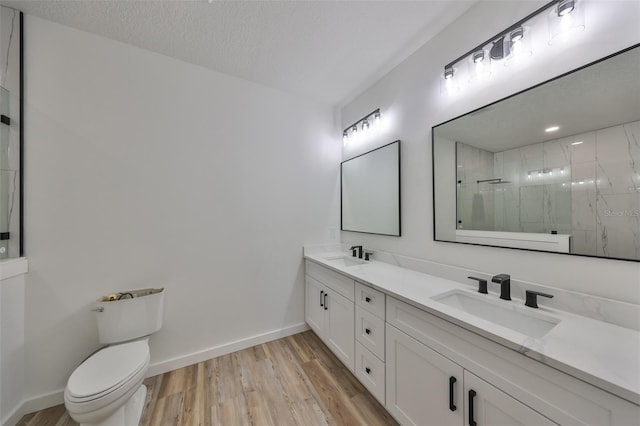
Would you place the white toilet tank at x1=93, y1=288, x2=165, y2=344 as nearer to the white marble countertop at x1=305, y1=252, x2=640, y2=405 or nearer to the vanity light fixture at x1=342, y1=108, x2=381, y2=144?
the white marble countertop at x1=305, y1=252, x2=640, y2=405

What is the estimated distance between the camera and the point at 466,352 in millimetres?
989

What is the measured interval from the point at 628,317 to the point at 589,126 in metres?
0.83

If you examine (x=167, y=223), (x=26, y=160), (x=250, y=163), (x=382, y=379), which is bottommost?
(x=382, y=379)

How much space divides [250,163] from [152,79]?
3.30ft

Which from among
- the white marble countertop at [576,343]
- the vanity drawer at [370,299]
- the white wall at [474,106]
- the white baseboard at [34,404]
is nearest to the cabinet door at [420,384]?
the vanity drawer at [370,299]

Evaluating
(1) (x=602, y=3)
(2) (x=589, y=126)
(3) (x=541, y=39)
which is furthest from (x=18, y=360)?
(1) (x=602, y=3)

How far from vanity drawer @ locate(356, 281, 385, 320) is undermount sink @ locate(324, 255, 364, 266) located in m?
0.65

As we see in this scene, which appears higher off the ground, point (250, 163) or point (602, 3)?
point (602, 3)

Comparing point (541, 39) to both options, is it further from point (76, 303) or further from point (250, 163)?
point (76, 303)

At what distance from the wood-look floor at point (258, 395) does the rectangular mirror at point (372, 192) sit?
4.20ft

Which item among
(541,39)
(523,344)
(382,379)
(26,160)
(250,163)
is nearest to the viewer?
(523,344)

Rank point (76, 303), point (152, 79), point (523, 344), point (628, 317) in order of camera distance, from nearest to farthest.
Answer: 1. point (523, 344)
2. point (628, 317)
3. point (76, 303)
4. point (152, 79)

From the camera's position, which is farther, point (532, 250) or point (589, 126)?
point (532, 250)

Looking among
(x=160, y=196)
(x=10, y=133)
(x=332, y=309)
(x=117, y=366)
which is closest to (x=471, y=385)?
(x=332, y=309)
